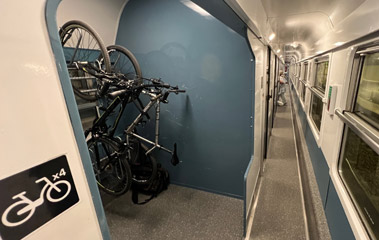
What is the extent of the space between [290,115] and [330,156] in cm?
598

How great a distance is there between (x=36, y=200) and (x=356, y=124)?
1.81 m

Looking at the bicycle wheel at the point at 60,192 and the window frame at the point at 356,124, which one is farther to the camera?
the window frame at the point at 356,124

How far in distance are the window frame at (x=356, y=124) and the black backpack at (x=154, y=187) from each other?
2.15 m

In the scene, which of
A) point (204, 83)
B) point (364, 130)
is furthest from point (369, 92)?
point (204, 83)

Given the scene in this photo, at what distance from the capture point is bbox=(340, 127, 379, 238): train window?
130 cm

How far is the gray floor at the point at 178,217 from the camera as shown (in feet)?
6.84

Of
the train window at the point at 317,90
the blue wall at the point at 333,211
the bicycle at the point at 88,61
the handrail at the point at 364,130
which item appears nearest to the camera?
the handrail at the point at 364,130

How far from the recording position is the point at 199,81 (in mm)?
2426

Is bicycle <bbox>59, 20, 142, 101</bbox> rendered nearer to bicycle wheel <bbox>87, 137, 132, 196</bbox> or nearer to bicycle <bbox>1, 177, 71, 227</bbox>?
bicycle wheel <bbox>87, 137, 132, 196</bbox>

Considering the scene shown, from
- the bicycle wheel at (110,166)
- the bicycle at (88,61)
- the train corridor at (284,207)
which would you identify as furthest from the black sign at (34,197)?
the train corridor at (284,207)

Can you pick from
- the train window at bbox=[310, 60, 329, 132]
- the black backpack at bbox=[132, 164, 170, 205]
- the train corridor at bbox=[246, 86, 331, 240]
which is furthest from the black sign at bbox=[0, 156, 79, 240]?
the train window at bbox=[310, 60, 329, 132]

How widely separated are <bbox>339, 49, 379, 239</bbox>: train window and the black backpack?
2.18 meters

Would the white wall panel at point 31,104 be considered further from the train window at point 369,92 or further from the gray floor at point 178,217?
the gray floor at point 178,217

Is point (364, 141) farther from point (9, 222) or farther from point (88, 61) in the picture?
point (88, 61)
